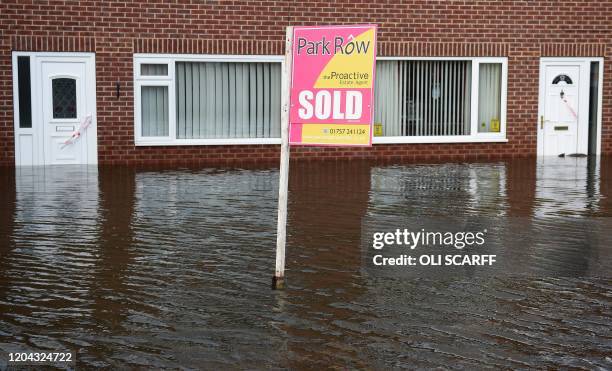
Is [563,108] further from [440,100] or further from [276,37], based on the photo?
[276,37]

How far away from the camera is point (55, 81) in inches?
720

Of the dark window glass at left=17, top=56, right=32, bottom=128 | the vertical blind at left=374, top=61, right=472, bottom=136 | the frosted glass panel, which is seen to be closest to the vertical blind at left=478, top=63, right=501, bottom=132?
the vertical blind at left=374, top=61, right=472, bottom=136

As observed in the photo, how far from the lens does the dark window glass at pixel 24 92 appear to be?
18047mm

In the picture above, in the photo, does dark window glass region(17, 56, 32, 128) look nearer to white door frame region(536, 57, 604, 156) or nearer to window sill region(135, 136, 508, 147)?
window sill region(135, 136, 508, 147)

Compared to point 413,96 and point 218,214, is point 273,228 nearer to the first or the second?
point 218,214

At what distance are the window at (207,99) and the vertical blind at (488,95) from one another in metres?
4.20

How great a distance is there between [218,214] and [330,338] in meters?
5.71

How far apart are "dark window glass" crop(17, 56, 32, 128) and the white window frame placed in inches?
74.5

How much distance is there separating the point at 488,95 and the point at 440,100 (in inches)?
40.8

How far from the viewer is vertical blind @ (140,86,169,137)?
62.2ft

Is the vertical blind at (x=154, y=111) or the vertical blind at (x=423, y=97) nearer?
A: the vertical blind at (x=154, y=111)

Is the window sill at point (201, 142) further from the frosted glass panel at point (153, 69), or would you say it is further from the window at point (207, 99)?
the frosted glass panel at point (153, 69)

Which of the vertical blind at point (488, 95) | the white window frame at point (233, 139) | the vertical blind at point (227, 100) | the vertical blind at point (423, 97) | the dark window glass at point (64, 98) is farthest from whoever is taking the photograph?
the vertical blind at point (488, 95)

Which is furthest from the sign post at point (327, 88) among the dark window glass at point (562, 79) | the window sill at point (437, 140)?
the dark window glass at point (562, 79)
